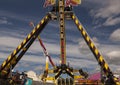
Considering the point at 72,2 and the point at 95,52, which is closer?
the point at 95,52

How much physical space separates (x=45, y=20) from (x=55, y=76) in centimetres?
1256

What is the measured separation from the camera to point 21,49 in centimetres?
5866

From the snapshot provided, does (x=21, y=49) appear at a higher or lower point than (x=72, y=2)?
lower

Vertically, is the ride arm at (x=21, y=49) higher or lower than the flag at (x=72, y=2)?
lower

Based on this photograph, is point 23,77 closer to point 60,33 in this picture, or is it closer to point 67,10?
point 60,33

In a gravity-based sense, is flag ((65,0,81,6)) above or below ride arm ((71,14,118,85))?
above

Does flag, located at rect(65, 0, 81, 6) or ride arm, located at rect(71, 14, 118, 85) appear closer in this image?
ride arm, located at rect(71, 14, 118, 85)

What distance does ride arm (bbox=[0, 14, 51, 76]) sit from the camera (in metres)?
57.1

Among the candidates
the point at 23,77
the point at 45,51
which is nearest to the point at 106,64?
the point at 23,77

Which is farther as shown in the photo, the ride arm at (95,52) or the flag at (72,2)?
the flag at (72,2)

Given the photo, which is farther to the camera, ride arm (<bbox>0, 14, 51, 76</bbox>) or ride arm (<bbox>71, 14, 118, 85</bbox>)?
ride arm (<bbox>0, 14, 51, 76</bbox>)

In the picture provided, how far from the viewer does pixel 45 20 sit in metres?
56.6

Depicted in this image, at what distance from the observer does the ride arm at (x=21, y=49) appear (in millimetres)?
57125

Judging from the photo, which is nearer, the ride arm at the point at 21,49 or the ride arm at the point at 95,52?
the ride arm at the point at 95,52
